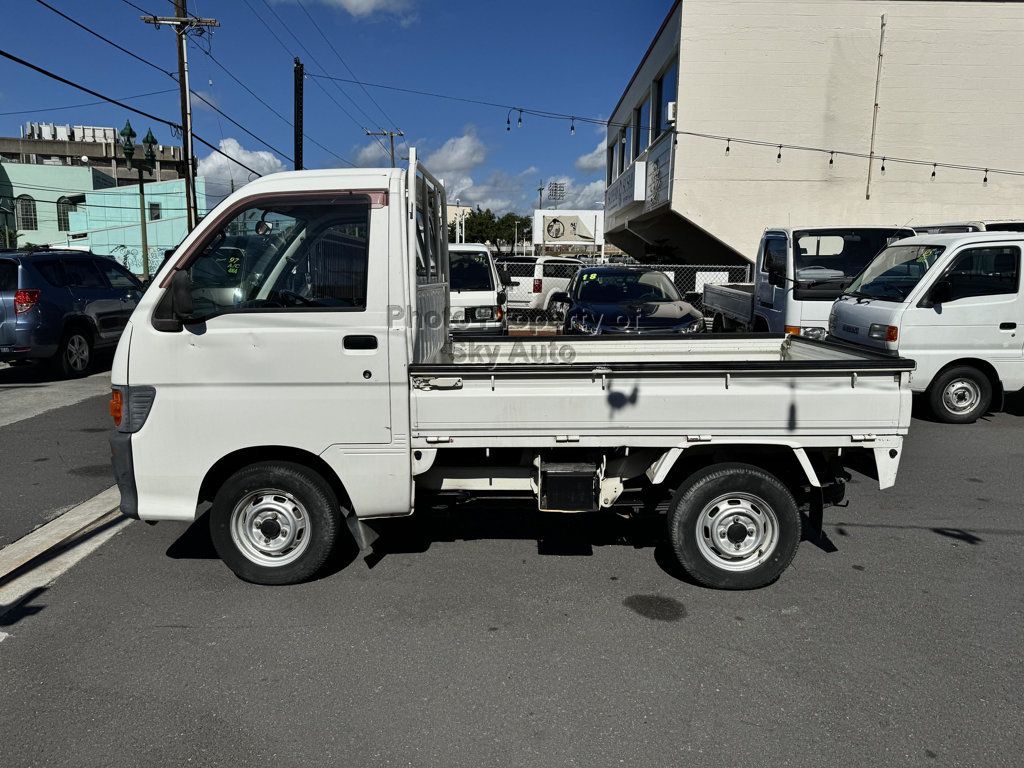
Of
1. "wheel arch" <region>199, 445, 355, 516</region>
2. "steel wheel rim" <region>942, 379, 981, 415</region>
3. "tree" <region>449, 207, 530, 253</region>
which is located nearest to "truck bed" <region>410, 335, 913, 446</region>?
"wheel arch" <region>199, 445, 355, 516</region>

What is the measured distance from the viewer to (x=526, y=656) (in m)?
3.62

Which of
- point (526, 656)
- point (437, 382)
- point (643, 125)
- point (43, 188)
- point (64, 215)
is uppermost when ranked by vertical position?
point (643, 125)

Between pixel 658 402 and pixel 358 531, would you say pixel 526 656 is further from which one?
pixel 658 402

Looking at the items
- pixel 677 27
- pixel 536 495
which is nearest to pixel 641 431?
pixel 536 495

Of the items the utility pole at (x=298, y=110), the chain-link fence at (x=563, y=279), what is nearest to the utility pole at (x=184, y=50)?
the utility pole at (x=298, y=110)

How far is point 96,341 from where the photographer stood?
38.5 ft

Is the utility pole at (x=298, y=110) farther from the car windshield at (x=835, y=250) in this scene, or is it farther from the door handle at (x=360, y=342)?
the door handle at (x=360, y=342)

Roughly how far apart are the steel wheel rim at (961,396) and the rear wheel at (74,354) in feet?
39.3

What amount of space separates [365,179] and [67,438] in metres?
5.84

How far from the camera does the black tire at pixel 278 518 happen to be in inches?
163

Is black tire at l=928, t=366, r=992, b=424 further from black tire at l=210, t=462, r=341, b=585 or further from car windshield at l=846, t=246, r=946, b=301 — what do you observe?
black tire at l=210, t=462, r=341, b=585

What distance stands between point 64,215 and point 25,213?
7.83 ft

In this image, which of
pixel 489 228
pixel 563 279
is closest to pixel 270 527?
pixel 563 279

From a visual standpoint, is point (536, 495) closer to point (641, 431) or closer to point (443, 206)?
point (641, 431)
